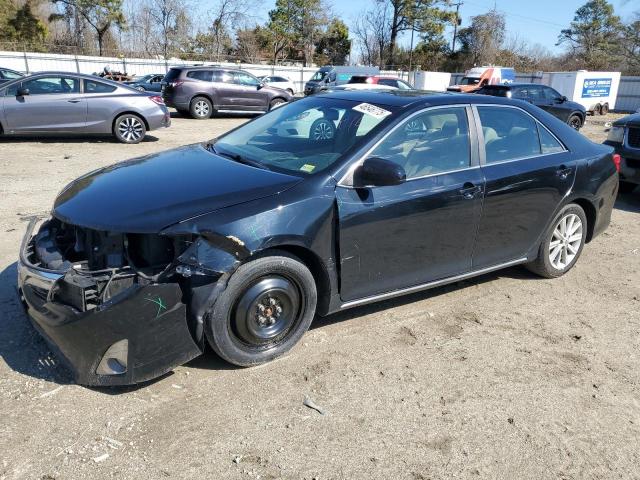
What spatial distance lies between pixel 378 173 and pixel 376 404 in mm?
1397

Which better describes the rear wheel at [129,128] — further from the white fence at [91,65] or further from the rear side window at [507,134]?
the white fence at [91,65]

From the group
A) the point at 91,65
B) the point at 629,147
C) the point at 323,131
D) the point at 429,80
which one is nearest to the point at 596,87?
the point at 429,80

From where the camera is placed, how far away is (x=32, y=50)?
4047 cm

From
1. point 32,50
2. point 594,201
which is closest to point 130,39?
point 32,50

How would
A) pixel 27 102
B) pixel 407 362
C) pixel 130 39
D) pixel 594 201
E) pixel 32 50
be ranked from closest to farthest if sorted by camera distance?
1. pixel 407 362
2. pixel 594 201
3. pixel 27 102
4. pixel 32 50
5. pixel 130 39

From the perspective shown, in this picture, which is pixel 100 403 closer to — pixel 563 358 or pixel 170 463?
pixel 170 463

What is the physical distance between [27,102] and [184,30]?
138ft

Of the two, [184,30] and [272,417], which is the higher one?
[184,30]

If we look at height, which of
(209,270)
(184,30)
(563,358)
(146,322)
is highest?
(184,30)

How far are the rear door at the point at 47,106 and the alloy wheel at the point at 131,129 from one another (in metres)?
0.80

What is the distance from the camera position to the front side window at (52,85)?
11102 mm

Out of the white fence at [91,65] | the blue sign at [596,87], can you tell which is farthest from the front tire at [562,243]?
the white fence at [91,65]

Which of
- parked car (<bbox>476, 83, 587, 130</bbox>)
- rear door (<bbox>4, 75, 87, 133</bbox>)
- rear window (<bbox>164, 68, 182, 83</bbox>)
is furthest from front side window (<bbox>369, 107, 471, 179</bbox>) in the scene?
rear window (<bbox>164, 68, 182, 83</bbox>)

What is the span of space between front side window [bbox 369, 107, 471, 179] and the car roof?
0.10 meters
